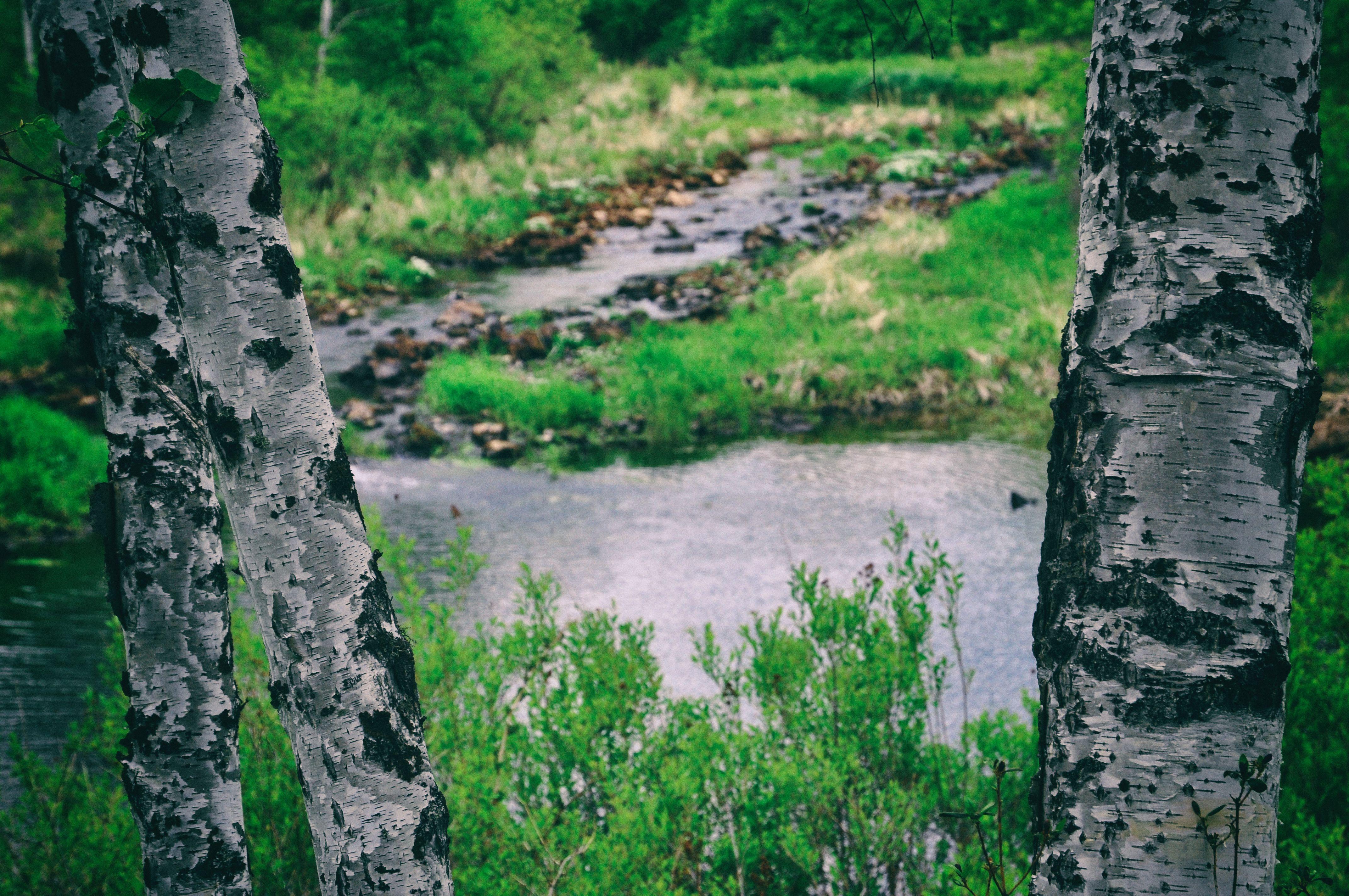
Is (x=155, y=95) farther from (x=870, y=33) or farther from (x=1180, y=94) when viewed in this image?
(x=1180, y=94)

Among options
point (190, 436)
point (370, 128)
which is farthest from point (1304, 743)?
point (370, 128)

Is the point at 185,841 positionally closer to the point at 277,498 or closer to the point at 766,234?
the point at 277,498

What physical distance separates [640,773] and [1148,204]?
2469mm

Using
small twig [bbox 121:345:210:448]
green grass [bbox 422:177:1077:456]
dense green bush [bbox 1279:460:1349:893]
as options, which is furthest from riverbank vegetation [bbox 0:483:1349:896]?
green grass [bbox 422:177:1077:456]

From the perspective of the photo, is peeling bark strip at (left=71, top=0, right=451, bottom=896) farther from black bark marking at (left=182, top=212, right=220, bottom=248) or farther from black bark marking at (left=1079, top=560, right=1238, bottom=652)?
black bark marking at (left=1079, top=560, right=1238, bottom=652)

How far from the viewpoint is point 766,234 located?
17344 millimetres

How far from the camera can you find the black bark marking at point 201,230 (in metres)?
1.65

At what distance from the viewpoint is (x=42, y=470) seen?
8.48 m

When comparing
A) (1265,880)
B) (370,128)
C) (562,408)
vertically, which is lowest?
(562,408)

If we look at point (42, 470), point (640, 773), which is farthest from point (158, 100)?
point (42, 470)

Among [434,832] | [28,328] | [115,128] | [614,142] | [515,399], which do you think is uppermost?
[614,142]

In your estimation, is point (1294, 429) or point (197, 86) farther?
point (197, 86)

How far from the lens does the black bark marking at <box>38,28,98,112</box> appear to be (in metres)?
2.41

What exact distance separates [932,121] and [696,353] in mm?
17606
